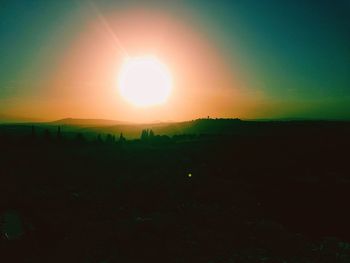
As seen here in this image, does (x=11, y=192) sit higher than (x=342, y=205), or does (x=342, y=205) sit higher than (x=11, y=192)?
(x=11, y=192)

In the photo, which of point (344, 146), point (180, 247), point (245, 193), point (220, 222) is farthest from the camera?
point (344, 146)

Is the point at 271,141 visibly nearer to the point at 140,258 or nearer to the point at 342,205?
the point at 342,205

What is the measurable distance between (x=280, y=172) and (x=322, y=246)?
2594 cm

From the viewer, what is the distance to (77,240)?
18703 mm

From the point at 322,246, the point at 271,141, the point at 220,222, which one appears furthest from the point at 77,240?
the point at 271,141

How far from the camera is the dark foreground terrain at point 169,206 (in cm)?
1781

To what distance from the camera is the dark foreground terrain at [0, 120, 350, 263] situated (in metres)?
17.8

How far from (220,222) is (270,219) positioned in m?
4.53

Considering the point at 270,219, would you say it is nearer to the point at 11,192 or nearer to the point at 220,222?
the point at 220,222

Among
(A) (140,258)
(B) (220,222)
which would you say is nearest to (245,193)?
(B) (220,222)

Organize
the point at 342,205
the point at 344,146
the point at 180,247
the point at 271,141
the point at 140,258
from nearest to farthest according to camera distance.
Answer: the point at 140,258
the point at 180,247
the point at 342,205
the point at 344,146
the point at 271,141

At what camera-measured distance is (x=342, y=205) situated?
30516 millimetres

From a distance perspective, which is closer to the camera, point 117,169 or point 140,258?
point 140,258

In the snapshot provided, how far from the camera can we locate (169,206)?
2712 cm
